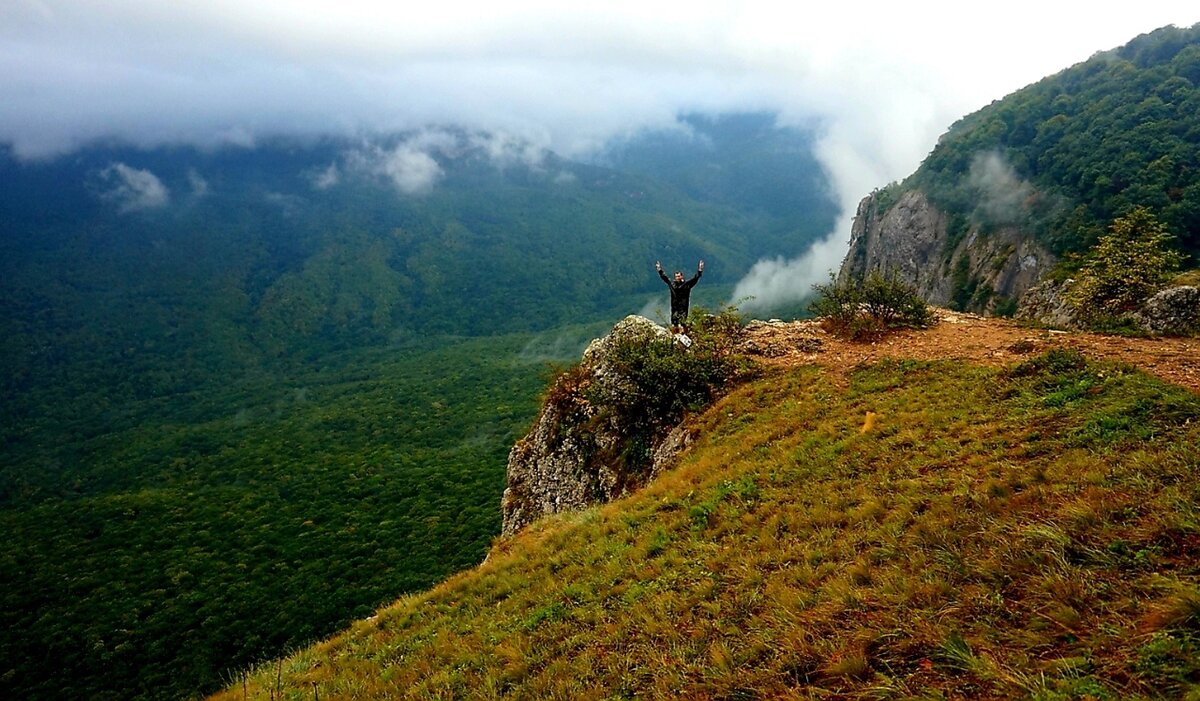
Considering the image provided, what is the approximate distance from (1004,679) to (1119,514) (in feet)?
10.7

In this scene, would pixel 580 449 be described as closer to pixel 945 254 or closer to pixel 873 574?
pixel 873 574

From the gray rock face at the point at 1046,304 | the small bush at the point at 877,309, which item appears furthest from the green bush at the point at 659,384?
the gray rock face at the point at 1046,304

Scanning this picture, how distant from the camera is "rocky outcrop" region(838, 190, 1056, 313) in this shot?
7600 cm

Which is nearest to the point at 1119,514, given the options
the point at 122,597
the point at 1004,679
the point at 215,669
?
the point at 1004,679

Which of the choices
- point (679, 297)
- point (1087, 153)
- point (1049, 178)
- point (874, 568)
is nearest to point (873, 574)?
point (874, 568)

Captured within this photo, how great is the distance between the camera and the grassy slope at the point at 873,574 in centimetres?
532

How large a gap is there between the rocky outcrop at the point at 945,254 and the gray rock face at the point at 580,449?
52813 mm

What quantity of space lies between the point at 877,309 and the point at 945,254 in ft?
294

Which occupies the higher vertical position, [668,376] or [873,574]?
[873,574]

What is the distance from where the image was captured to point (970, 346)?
56.8 ft

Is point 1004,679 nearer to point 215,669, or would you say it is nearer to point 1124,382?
point 1124,382

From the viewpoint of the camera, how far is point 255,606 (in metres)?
49.7

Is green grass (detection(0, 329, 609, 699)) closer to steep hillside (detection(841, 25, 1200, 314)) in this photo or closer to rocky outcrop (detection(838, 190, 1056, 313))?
steep hillside (detection(841, 25, 1200, 314))

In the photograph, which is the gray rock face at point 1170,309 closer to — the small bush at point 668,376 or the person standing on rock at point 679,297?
the small bush at point 668,376
